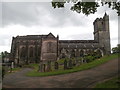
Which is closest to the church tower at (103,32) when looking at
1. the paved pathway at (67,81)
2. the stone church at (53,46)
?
the stone church at (53,46)

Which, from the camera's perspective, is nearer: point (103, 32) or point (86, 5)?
point (86, 5)

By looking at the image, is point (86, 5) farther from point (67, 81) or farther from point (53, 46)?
point (53, 46)

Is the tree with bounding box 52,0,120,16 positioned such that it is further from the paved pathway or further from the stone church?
the stone church

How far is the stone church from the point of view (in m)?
68.3

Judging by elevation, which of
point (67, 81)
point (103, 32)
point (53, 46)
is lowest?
point (67, 81)

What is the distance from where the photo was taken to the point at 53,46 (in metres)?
68.4

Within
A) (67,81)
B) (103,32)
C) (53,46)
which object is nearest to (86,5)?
(67,81)

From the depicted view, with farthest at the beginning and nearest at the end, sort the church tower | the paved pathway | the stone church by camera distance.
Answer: the church tower
the stone church
the paved pathway

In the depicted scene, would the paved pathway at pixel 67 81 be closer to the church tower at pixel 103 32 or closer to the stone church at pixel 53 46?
the stone church at pixel 53 46

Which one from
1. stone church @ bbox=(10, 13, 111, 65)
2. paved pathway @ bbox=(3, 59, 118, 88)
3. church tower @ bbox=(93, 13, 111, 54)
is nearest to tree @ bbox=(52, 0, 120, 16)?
paved pathway @ bbox=(3, 59, 118, 88)

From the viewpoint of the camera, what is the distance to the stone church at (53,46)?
6831cm

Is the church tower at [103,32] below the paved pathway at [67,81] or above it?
above

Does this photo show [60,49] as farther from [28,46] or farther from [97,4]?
[97,4]

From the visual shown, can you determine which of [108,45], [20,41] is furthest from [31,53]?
[108,45]
